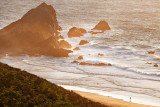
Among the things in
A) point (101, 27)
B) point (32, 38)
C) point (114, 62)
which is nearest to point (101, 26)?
point (101, 27)

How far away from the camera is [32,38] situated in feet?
184

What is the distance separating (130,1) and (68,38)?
88.4 m

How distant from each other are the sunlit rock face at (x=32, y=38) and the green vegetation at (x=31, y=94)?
88.6 feet

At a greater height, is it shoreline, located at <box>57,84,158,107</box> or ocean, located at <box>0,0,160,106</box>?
ocean, located at <box>0,0,160,106</box>

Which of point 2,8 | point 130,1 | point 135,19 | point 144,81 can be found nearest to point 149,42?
point 144,81

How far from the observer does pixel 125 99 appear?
3050 cm

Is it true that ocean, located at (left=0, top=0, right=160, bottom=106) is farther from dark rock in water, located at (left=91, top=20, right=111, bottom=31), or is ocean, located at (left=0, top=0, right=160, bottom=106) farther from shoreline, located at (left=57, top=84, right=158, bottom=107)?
dark rock in water, located at (left=91, top=20, right=111, bottom=31)

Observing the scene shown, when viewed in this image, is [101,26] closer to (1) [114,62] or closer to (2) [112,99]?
(1) [114,62]

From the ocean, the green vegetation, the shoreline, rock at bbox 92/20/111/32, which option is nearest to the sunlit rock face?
the ocean

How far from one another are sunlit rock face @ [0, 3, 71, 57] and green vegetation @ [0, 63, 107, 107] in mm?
27019

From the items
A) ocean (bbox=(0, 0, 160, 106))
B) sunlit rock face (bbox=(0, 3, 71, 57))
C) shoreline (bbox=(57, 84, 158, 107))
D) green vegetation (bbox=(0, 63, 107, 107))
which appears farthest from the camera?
sunlit rock face (bbox=(0, 3, 71, 57))

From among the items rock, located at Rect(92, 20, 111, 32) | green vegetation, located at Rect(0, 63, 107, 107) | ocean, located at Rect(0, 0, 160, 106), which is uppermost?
rock, located at Rect(92, 20, 111, 32)

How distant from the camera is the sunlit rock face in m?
52.9

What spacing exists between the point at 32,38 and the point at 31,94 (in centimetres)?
3487
